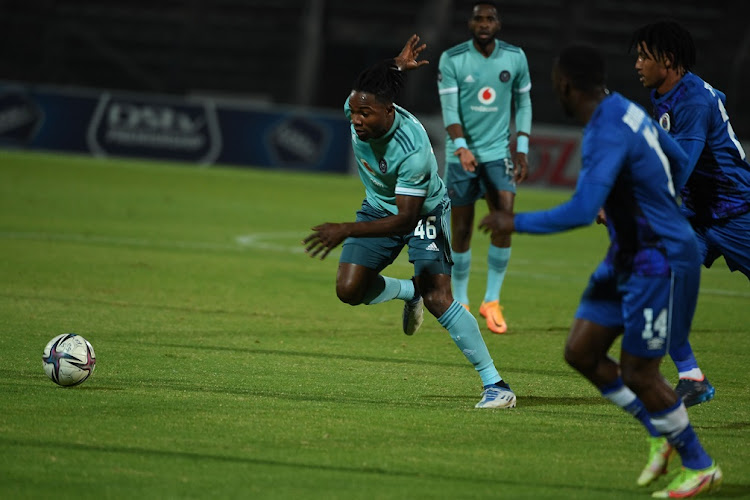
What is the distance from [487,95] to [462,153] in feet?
2.83

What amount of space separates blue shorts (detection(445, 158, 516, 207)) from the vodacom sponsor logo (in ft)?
1.80

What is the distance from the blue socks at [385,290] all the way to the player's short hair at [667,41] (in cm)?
237

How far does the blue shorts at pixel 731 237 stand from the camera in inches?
262

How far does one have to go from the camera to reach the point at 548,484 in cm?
479

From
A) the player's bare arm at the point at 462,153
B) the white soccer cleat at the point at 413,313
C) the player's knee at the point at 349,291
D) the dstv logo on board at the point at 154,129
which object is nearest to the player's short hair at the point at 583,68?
the player's knee at the point at 349,291

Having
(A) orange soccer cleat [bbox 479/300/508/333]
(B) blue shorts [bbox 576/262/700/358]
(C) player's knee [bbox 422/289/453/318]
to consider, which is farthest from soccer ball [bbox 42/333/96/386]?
(A) orange soccer cleat [bbox 479/300/508/333]

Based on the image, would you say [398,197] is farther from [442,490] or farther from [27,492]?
[27,492]

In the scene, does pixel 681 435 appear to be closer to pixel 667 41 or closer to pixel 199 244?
pixel 667 41

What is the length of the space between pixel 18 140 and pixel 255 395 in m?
20.5

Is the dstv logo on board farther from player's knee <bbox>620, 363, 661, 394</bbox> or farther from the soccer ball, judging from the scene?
player's knee <bbox>620, 363, 661, 394</bbox>

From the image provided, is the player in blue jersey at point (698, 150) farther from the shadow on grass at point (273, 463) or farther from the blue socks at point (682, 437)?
the shadow on grass at point (273, 463)

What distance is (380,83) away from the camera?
20.4 ft

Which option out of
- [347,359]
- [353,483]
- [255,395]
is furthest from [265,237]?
[353,483]

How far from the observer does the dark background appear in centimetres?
3198
